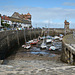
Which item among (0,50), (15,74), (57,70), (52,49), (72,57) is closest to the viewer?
(15,74)

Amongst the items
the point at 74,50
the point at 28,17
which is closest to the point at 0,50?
the point at 74,50

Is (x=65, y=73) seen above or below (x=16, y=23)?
below

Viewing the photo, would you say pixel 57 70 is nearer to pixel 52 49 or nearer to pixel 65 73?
pixel 65 73

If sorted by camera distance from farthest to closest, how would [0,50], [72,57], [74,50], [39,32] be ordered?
1. [39,32]
2. [0,50]
3. [72,57]
4. [74,50]

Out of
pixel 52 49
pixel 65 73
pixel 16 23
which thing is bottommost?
pixel 52 49

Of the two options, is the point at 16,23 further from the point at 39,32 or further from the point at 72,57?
the point at 72,57

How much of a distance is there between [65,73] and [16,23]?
68508mm

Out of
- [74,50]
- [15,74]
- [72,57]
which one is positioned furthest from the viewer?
[72,57]

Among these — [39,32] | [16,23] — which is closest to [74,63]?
[39,32]

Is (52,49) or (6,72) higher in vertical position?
(6,72)

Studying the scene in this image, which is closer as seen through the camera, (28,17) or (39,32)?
(39,32)

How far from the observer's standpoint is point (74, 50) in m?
14.6

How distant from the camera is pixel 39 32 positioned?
232 ft

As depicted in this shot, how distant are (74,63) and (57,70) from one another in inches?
316
